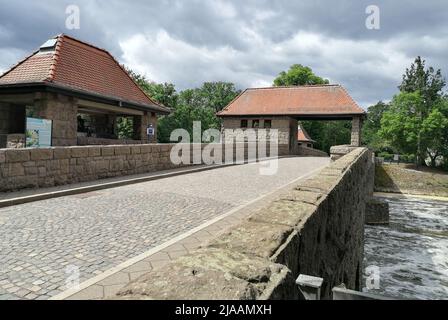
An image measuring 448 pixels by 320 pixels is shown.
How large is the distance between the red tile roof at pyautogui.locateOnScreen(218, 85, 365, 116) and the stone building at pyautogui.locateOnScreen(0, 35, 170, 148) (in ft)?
35.4

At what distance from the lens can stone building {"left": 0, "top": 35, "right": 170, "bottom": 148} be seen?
41.4 ft

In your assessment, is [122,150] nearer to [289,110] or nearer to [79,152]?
[79,152]

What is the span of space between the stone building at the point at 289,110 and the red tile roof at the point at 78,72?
10.9 metres

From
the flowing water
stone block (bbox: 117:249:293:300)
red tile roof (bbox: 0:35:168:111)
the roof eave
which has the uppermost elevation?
red tile roof (bbox: 0:35:168:111)

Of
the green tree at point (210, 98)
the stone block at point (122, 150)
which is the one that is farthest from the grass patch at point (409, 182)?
the stone block at point (122, 150)

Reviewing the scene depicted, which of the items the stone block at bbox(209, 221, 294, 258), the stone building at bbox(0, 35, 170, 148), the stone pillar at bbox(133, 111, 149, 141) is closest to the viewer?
the stone block at bbox(209, 221, 294, 258)

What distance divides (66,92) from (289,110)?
59.8 ft

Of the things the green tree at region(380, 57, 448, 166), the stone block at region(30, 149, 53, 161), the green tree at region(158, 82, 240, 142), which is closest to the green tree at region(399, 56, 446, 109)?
the green tree at region(380, 57, 448, 166)

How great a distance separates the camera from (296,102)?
2766 centimetres

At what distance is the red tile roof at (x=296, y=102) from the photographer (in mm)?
25562

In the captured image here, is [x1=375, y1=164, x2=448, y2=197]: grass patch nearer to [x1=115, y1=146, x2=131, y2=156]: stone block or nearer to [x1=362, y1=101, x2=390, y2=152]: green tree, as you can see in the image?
[x1=362, y1=101, x2=390, y2=152]: green tree

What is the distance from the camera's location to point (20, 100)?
14.2 m

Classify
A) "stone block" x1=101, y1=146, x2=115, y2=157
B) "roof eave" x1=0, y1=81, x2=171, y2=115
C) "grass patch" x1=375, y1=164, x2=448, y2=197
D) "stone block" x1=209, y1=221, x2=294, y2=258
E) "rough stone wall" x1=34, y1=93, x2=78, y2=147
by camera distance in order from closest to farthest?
"stone block" x1=209, y1=221, x2=294, y2=258
"stone block" x1=101, y1=146, x2=115, y2=157
"roof eave" x1=0, y1=81, x2=171, y2=115
"rough stone wall" x1=34, y1=93, x2=78, y2=147
"grass patch" x1=375, y1=164, x2=448, y2=197
